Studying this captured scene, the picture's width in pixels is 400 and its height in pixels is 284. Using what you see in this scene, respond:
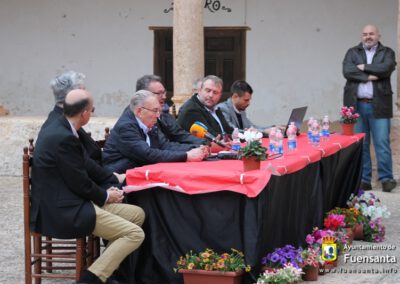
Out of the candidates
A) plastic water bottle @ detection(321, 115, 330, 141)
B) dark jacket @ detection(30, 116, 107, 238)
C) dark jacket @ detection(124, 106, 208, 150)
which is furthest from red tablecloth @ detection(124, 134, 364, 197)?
plastic water bottle @ detection(321, 115, 330, 141)

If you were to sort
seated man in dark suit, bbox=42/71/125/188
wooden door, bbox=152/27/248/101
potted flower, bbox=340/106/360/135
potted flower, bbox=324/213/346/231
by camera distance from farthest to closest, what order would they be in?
1. wooden door, bbox=152/27/248/101
2. potted flower, bbox=340/106/360/135
3. potted flower, bbox=324/213/346/231
4. seated man in dark suit, bbox=42/71/125/188

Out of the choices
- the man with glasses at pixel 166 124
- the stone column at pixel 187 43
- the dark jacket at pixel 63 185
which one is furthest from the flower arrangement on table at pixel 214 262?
the stone column at pixel 187 43

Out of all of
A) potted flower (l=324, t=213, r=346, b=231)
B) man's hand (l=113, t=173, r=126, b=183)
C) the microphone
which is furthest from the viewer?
the microphone

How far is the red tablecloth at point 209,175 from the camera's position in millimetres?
5438

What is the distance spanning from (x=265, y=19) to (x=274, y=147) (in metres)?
6.88

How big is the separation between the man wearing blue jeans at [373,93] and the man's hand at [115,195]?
180 inches

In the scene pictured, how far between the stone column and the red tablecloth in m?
4.34

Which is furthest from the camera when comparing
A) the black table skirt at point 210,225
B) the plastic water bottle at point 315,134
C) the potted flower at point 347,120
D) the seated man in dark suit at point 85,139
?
the potted flower at point 347,120

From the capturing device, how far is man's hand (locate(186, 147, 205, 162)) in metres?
6.25

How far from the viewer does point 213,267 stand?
18.0 feet

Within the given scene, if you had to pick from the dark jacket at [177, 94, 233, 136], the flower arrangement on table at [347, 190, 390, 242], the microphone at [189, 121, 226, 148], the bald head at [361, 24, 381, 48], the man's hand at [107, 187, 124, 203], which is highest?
the bald head at [361, 24, 381, 48]

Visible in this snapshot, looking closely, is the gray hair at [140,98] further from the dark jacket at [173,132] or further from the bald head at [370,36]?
the bald head at [370,36]

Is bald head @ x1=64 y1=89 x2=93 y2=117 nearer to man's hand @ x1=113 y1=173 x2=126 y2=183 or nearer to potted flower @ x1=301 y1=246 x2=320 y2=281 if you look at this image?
man's hand @ x1=113 y1=173 x2=126 y2=183

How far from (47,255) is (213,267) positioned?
1.12 m
